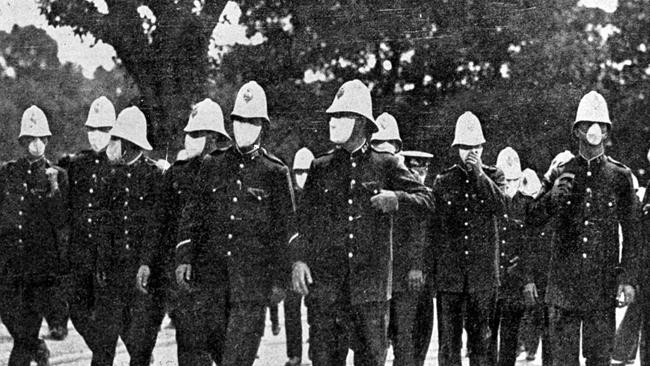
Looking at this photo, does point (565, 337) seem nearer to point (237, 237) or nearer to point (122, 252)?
point (237, 237)

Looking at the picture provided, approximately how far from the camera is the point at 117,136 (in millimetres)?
7562

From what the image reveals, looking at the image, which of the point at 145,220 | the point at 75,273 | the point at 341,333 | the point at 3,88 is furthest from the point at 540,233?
the point at 3,88

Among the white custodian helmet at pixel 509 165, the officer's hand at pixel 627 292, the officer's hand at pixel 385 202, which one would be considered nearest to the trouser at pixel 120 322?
the officer's hand at pixel 385 202

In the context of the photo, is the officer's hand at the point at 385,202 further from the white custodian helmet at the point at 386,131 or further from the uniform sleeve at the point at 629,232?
the white custodian helmet at the point at 386,131

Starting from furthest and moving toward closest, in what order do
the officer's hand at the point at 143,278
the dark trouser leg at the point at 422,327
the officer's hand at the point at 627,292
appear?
the dark trouser leg at the point at 422,327, the officer's hand at the point at 143,278, the officer's hand at the point at 627,292

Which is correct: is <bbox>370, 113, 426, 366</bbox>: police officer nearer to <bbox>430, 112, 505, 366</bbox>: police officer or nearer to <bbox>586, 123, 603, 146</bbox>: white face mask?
<bbox>430, 112, 505, 366</bbox>: police officer

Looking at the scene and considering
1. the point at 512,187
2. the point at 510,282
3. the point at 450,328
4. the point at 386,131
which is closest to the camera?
the point at 450,328

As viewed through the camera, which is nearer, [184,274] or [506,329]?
[184,274]

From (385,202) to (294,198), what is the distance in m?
1.10

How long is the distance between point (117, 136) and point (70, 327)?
474 centimetres

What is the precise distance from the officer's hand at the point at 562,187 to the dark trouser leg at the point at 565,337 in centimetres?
79

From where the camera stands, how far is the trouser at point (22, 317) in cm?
726

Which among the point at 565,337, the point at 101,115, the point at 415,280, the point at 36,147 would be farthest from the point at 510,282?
the point at 36,147

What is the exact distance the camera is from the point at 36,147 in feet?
25.5
